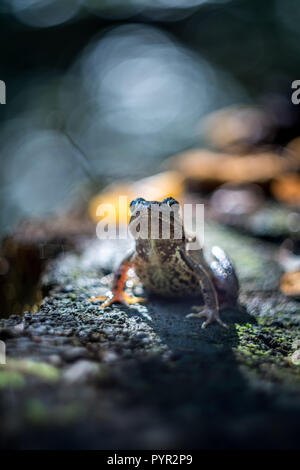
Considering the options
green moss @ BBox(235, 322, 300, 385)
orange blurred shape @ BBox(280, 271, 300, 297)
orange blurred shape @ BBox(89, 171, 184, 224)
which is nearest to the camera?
green moss @ BBox(235, 322, 300, 385)

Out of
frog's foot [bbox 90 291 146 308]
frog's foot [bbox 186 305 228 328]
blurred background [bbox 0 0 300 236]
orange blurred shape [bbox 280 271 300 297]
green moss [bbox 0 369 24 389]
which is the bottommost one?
green moss [bbox 0 369 24 389]

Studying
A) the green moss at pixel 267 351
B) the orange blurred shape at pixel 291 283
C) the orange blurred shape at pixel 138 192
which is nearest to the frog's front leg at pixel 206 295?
the green moss at pixel 267 351

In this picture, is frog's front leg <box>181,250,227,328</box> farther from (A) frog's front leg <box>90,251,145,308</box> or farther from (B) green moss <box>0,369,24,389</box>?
(B) green moss <box>0,369,24,389</box>

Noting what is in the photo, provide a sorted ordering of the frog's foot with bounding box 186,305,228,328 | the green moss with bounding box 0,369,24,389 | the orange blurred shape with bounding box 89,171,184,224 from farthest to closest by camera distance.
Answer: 1. the orange blurred shape with bounding box 89,171,184,224
2. the frog's foot with bounding box 186,305,228,328
3. the green moss with bounding box 0,369,24,389

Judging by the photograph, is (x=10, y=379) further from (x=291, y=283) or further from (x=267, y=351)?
(x=291, y=283)

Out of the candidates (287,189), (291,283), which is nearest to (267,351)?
(291,283)

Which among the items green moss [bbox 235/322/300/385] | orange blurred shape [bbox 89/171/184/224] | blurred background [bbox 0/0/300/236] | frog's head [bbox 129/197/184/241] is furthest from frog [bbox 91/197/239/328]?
blurred background [bbox 0/0/300/236]
